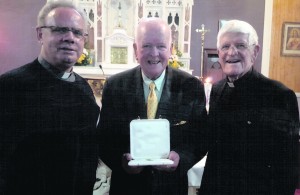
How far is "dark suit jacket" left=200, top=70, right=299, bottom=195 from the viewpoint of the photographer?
1505 millimetres

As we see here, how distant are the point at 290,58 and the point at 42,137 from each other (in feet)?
19.5

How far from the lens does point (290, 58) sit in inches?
242

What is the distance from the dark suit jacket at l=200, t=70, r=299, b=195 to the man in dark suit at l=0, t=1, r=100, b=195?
2.26ft

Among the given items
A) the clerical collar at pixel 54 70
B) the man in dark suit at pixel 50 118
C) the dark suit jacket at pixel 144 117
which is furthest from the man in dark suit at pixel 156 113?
the clerical collar at pixel 54 70

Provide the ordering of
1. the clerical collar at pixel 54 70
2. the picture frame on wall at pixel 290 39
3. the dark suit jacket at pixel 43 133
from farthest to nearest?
the picture frame on wall at pixel 290 39 → the clerical collar at pixel 54 70 → the dark suit jacket at pixel 43 133

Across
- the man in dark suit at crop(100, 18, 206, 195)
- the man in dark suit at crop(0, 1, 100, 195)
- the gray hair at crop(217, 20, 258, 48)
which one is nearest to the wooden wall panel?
the gray hair at crop(217, 20, 258, 48)

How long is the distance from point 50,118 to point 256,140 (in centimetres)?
102

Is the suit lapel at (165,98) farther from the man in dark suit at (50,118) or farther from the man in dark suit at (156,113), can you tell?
the man in dark suit at (50,118)

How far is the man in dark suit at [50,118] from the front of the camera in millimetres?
1287

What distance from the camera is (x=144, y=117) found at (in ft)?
5.16

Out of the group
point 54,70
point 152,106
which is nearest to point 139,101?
point 152,106

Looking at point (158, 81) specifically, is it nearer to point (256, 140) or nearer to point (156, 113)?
point (156, 113)

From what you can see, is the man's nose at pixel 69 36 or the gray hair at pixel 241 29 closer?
the man's nose at pixel 69 36

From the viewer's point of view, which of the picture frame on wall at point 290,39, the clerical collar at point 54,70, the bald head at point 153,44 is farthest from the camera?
the picture frame on wall at point 290,39
